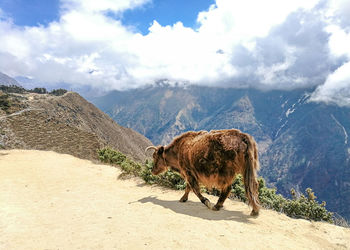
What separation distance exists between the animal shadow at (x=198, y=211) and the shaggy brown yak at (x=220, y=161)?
0.75ft

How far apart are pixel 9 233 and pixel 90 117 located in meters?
66.0

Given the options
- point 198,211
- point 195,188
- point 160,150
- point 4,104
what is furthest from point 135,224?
point 4,104

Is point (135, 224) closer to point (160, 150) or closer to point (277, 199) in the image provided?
point (160, 150)

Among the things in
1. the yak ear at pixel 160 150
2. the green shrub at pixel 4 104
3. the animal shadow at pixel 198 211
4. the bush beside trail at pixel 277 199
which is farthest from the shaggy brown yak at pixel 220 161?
the green shrub at pixel 4 104

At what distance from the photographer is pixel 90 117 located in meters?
67.6

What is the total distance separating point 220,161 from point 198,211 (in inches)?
69.1

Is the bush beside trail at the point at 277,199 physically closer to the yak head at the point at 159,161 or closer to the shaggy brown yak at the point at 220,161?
the yak head at the point at 159,161

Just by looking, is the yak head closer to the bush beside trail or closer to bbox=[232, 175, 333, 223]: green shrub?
the bush beside trail

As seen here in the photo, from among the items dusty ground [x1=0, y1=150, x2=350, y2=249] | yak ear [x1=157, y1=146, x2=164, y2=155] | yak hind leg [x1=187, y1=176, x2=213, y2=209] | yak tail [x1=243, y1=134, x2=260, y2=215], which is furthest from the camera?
yak ear [x1=157, y1=146, x2=164, y2=155]

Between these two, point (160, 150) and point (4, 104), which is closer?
point (160, 150)

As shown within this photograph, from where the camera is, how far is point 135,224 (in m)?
5.61

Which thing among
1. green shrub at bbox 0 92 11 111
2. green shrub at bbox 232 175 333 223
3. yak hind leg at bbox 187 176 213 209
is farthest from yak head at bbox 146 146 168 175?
green shrub at bbox 0 92 11 111

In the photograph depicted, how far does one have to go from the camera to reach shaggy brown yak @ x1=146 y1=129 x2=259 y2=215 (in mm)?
6074

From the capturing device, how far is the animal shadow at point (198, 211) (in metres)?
6.32
